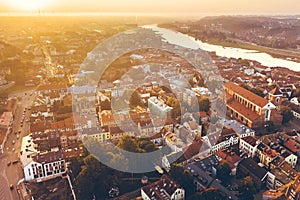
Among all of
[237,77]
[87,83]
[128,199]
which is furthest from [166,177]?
[237,77]

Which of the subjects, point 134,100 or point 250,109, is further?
point 134,100

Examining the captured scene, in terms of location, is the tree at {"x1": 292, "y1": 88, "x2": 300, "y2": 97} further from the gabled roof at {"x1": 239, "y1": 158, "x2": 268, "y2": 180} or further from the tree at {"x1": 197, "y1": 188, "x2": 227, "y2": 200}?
the tree at {"x1": 197, "y1": 188, "x2": 227, "y2": 200}

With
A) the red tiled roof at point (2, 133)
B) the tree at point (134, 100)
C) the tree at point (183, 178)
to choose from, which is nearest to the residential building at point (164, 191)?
the tree at point (183, 178)

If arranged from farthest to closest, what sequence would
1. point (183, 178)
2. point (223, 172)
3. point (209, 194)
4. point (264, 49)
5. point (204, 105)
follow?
point (264, 49), point (204, 105), point (223, 172), point (183, 178), point (209, 194)

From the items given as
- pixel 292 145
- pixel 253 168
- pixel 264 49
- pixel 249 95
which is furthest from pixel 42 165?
pixel 264 49

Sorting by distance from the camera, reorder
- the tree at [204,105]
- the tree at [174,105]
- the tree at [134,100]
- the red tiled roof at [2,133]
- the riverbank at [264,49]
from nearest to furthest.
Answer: the red tiled roof at [2,133]
the tree at [174,105]
the tree at [204,105]
the tree at [134,100]
the riverbank at [264,49]

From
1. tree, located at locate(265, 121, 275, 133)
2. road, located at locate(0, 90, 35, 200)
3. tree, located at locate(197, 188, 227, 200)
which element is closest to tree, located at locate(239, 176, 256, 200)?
tree, located at locate(197, 188, 227, 200)

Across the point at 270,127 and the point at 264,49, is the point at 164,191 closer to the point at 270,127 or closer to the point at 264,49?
the point at 270,127

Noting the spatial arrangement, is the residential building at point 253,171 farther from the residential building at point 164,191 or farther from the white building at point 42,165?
the white building at point 42,165
